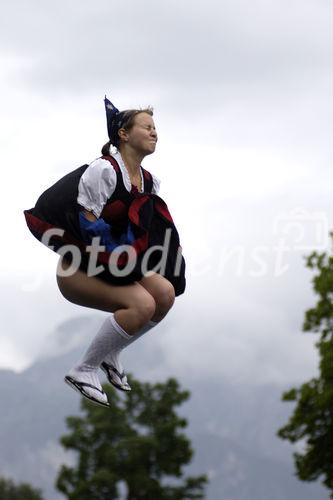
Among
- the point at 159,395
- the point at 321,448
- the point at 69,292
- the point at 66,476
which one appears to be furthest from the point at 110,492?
the point at 69,292

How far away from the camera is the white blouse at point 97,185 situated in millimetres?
7543

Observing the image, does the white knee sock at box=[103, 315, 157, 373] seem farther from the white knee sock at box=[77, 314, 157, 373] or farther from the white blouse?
the white blouse

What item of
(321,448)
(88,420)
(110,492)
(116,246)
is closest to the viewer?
(116,246)

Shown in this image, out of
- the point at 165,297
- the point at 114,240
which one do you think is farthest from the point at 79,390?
the point at 114,240

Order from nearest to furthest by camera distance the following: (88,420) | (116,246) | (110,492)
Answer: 1. (116,246)
2. (110,492)
3. (88,420)

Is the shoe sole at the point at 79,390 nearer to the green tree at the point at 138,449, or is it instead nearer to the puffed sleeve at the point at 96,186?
the puffed sleeve at the point at 96,186

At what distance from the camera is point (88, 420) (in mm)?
63594

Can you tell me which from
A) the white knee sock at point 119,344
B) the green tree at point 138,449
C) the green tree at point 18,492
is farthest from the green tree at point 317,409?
the green tree at point 18,492

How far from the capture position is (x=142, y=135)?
7.97 meters

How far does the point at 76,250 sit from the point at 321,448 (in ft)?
79.2

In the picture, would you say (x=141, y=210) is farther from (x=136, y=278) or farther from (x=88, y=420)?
(x=88, y=420)

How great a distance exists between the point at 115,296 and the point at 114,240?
48 centimetres

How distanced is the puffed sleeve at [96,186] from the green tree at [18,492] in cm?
7705

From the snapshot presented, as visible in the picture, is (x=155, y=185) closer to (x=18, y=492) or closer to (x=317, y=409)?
(x=317, y=409)
